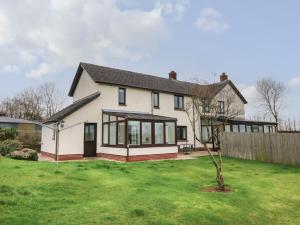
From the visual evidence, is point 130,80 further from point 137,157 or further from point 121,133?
point 137,157

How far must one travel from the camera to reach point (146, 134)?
20.0 m

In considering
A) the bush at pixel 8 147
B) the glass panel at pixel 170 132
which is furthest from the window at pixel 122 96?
the bush at pixel 8 147

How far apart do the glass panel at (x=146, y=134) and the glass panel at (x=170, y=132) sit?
2.30 meters

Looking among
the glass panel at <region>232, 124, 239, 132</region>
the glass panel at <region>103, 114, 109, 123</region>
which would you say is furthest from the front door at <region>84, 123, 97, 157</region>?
the glass panel at <region>232, 124, 239, 132</region>

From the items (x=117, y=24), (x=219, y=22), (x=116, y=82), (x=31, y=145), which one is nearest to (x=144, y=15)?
(x=117, y=24)

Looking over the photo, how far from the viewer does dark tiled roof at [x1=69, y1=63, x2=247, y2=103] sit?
22819 millimetres

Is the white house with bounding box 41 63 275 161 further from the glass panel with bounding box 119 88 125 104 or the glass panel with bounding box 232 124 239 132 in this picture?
the glass panel with bounding box 232 124 239 132

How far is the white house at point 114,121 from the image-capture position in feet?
64.1

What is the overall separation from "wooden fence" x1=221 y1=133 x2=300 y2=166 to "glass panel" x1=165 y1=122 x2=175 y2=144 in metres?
5.03

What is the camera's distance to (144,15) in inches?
664

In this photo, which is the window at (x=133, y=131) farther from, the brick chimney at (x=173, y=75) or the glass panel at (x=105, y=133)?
the brick chimney at (x=173, y=75)

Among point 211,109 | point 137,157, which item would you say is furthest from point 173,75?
point 137,157

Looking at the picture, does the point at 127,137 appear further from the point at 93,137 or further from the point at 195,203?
the point at 195,203

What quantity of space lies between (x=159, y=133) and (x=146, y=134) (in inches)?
54.3
